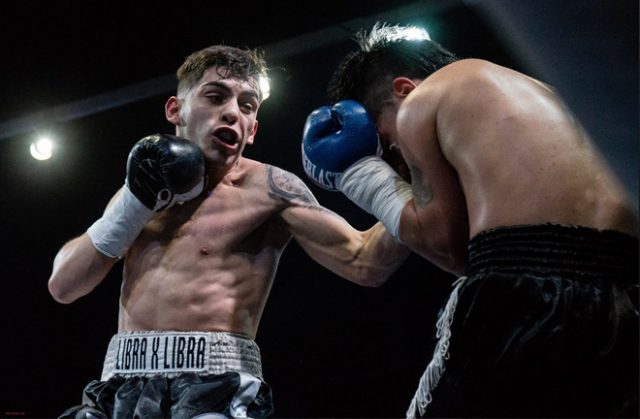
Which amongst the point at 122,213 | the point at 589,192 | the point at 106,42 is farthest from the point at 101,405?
the point at 106,42

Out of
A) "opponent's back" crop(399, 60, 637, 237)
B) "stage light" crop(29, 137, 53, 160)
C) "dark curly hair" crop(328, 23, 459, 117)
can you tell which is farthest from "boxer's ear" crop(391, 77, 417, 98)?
"stage light" crop(29, 137, 53, 160)

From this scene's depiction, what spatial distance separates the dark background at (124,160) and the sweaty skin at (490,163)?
4.11ft

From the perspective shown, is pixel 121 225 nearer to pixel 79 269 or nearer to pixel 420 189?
pixel 79 269

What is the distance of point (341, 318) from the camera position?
709 cm

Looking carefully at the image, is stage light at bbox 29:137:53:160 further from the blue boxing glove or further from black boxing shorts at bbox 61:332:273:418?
the blue boxing glove

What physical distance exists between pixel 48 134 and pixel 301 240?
3652mm

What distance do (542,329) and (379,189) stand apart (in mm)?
520

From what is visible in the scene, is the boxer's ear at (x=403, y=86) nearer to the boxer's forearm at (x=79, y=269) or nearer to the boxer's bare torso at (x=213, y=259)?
the boxer's bare torso at (x=213, y=259)

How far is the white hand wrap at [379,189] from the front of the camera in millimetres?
1527

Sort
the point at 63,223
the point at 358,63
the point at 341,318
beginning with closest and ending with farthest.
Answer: the point at 358,63, the point at 63,223, the point at 341,318

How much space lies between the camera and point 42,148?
5449 millimetres

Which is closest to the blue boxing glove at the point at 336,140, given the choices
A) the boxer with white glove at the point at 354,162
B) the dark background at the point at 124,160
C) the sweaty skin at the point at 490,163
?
the boxer with white glove at the point at 354,162

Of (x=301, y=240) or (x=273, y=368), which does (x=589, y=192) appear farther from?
(x=273, y=368)

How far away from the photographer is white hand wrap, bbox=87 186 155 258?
219 centimetres
